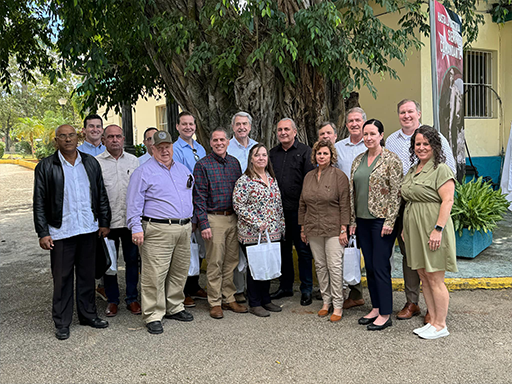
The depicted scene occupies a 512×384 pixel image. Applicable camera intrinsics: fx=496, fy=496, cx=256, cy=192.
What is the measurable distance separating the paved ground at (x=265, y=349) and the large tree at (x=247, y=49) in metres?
2.96

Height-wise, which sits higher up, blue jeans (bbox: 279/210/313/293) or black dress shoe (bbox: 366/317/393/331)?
blue jeans (bbox: 279/210/313/293)

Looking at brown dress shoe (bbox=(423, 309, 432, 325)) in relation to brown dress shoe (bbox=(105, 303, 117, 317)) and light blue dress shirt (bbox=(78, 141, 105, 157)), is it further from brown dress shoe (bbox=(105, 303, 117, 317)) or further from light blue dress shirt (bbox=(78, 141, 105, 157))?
light blue dress shirt (bbox=(78, 141, 105, 157))

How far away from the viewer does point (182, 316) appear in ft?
15.9

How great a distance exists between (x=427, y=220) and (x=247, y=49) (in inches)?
151

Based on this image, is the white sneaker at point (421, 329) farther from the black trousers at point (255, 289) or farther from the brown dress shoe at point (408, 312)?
the black trousers at point (255, 289)

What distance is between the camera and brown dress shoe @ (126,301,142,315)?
5039 millimetres

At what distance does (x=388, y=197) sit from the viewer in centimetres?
438

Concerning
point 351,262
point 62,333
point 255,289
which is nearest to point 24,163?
point 62,333

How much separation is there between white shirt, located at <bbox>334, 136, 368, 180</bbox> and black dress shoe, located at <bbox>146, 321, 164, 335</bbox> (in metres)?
2.36

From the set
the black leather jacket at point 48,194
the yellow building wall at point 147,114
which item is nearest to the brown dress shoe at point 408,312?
the black leather jacket at point 48,194

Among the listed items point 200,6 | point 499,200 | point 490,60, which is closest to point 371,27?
point 200,6

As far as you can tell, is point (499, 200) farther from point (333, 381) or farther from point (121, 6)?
point (121, 6)

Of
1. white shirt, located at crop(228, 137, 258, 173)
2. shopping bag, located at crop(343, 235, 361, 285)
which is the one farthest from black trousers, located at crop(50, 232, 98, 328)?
shopping bag, located at crop(343, 235, 361, 285)

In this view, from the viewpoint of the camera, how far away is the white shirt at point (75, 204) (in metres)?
4.43
